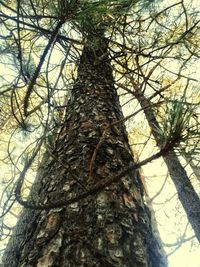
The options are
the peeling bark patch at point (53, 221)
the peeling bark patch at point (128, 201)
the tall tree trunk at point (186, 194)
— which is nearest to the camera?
the peeling bark patch at point (53, 221)

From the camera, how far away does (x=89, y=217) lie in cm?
83

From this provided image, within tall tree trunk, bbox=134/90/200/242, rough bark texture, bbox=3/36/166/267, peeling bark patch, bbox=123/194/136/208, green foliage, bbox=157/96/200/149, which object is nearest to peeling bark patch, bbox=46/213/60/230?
rough bark texture, bbox=3/36/166/267

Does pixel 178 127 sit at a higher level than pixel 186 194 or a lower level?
lower

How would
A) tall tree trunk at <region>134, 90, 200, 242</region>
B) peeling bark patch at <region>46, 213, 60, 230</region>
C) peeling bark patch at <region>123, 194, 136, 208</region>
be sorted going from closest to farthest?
peeling bark patch at <region>46, 213, 60, 230</region> → peeling bark patch at <region>123, 194, 136, 208</region> → tall tree trunk at <region>134, 90, 200, 242</region>

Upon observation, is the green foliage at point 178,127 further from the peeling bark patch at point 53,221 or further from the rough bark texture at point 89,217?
the peeling bark patch at point 53,221

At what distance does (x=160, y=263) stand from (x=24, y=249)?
0.36m

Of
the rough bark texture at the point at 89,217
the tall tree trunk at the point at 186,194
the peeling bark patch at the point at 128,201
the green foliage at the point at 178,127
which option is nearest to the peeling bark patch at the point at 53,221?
the rough bark texture at the point at 89,217

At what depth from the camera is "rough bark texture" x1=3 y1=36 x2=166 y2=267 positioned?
→ 74 centimetres

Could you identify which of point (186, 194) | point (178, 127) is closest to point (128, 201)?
point (178, 127)

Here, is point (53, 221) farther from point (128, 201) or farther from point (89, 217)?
point (128, 201)

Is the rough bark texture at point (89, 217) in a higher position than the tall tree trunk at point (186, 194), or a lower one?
lower

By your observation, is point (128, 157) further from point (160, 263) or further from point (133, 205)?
point (160, 263)

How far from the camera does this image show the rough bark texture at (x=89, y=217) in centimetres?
74

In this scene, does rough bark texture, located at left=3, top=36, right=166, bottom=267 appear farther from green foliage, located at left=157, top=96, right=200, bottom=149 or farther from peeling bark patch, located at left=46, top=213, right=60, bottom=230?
green foliage, located at left=157, top=96, right=200, bottom=149
